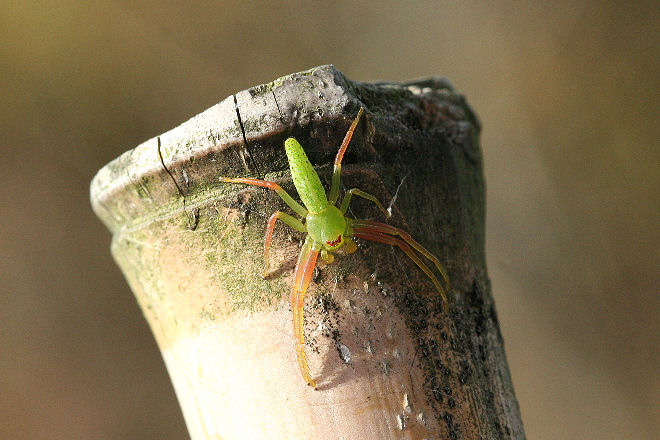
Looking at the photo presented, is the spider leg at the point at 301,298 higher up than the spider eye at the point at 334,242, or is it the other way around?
the spider eye at the point at 334,242

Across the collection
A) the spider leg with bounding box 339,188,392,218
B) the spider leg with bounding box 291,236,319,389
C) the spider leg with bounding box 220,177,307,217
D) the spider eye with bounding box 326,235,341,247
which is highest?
the spider leg with bounding box 220,177,307,217

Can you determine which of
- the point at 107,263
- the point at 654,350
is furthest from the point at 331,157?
the point at 654,350

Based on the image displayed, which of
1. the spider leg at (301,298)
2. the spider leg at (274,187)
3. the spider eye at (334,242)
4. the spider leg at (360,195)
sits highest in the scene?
the spider leg at (274,187)

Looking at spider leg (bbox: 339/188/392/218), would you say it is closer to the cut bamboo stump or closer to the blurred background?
the cut bamboo stump

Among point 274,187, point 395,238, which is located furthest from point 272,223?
point 395,238

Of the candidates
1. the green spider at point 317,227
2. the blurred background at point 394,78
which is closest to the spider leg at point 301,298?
the green spider at point 317,227

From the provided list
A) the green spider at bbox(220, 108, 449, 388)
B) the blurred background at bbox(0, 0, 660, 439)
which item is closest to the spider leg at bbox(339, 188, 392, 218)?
the green spider at bbox(220, 108, 449, 388)

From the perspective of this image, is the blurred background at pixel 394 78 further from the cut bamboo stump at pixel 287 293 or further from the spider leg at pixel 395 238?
the spider leg at pixel 395 238

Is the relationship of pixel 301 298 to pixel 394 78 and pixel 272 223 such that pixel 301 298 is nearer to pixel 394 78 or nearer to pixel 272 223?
pixel 272 223
